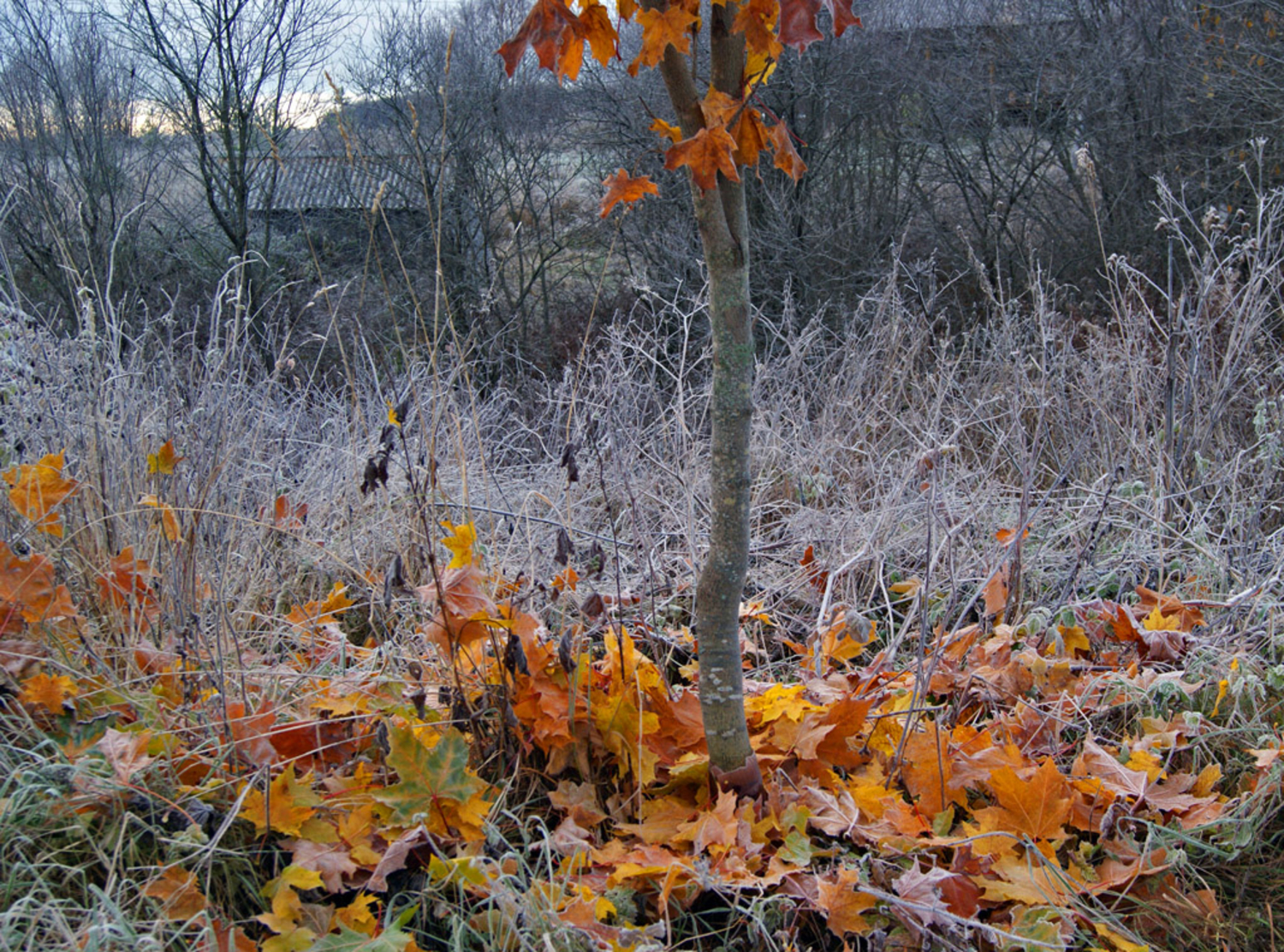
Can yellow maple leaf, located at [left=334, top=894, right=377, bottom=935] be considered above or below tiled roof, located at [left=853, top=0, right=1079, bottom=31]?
below

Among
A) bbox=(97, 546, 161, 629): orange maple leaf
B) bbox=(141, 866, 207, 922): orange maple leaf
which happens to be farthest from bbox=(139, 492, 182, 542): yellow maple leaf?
bbox=(141, 866, 207, 922): orange maple leaf

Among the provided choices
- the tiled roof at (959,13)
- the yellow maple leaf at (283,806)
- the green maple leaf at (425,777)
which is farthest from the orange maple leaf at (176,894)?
the tiled roof at (959,13)

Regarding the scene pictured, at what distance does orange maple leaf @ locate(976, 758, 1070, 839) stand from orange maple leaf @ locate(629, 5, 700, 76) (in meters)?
1.31

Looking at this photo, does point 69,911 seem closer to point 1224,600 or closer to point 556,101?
point 1224,600

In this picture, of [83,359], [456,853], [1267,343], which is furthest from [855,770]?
[1267,343]

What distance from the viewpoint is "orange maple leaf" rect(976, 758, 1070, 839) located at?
5.19 ft

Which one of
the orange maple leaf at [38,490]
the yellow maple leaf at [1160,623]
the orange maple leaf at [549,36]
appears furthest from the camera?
the yellow maple leaf at [1160,623]

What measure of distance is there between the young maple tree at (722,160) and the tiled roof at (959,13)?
8.78 meters

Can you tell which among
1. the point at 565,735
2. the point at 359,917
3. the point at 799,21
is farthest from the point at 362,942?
the point at 799,21

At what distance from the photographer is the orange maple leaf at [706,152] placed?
1.20m

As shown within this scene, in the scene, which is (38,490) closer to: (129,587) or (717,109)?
(129,587)

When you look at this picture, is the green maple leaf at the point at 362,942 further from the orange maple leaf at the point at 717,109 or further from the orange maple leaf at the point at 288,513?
the orange maple leaf at the point at 288,513

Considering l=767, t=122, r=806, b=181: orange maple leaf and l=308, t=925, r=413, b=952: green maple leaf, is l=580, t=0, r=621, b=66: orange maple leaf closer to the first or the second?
l=767, t=122, r=806, b=181: orange maple leaf

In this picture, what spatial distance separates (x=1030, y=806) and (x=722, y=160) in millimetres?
1221
